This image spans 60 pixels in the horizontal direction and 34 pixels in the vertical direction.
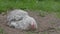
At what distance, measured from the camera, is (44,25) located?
22.2 ft

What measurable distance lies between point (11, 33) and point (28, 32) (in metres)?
0.41

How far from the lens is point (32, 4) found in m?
9.08

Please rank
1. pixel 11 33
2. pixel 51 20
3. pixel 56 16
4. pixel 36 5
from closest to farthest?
pixel 11 33 < pixel 51 20 < pixel 56 16 < pixel 36 5

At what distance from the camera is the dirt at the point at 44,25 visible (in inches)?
243

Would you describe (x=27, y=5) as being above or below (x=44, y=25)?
above

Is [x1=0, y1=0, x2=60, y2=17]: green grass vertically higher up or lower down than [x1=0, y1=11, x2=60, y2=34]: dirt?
higher up

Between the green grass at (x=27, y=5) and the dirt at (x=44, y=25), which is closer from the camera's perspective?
the dirt at (x=44, y=25)

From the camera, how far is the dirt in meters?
6.18

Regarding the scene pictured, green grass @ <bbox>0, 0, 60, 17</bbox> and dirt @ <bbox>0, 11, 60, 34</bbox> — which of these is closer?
dirt @ <bbox>0, 11, 60, 34</bbox>

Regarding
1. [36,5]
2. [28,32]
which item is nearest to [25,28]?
[28,32]

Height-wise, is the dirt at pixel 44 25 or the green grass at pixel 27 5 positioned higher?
the green grass at pixel 27 5

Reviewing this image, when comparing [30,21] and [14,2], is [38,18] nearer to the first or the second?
[30,21]

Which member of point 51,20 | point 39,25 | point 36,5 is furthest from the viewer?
point 36,5

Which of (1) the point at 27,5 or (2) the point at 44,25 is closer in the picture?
(2) the point at 44,25
